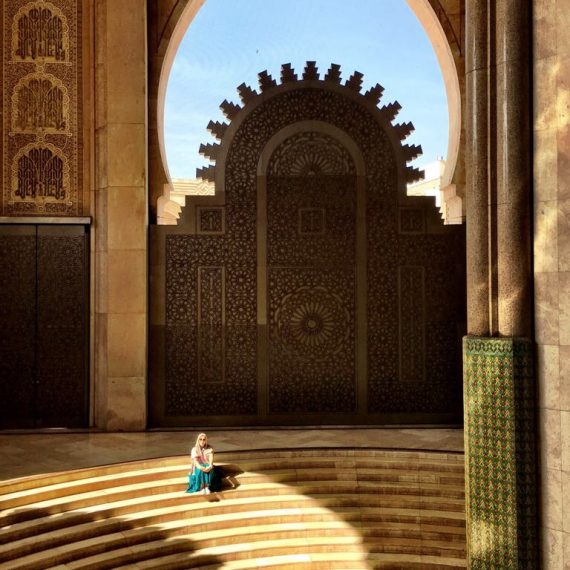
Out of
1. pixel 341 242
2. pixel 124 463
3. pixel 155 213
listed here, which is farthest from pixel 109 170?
pixel 124 463

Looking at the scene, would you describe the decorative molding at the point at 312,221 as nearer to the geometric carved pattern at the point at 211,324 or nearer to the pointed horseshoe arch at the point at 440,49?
the geometric carved pattern at the point at 211,324

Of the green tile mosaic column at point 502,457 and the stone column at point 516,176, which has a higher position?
the stone column at point 516,176

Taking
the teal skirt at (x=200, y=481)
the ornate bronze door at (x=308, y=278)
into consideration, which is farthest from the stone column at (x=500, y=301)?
the ornate bronze door at (x=308, y=278)

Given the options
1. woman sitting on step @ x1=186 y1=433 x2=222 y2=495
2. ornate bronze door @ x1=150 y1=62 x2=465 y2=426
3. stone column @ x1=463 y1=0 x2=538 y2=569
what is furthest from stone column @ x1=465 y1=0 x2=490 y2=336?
ornate bronze door @ x1=150 y1=62 x2=465 y2=426

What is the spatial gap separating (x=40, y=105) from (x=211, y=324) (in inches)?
118

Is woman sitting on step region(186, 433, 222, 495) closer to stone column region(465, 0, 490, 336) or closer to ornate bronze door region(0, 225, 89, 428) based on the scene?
ornate bronze door region(0, 225, 89, 428)

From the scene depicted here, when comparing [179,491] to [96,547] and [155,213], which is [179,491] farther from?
[155,213]

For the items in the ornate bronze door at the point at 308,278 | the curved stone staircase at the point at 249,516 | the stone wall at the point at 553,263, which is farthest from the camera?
the ornate bronze door at the point at 308,278

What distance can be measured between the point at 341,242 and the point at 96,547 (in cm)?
396

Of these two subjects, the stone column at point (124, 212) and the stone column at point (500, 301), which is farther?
the stone column at point (124, 212)

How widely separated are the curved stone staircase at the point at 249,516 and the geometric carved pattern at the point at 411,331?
1452mm

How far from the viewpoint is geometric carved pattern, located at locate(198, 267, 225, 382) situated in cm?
684

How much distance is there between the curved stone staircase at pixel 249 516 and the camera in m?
4.40

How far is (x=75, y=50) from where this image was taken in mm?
6684
